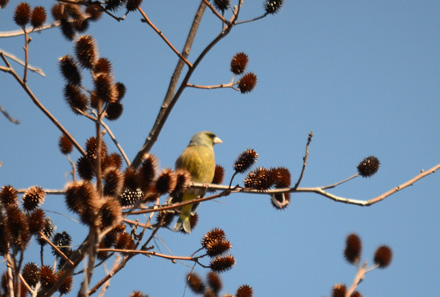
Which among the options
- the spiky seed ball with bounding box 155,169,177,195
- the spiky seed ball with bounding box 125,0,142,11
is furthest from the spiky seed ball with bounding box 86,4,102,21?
the spiky seed ball with bounding box 155,169,177,195

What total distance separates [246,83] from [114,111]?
1.04 m

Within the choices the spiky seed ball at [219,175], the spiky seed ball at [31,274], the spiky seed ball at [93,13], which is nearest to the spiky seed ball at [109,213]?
the spiky seed ball at [31,274]

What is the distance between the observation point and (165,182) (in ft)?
11.5

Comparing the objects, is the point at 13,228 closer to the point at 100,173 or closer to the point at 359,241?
the point at 100,173

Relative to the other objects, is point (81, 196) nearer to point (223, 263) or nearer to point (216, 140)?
point (223, 263)

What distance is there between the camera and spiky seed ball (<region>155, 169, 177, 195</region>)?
11.5 ft

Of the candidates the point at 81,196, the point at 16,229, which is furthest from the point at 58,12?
the point at 81,196

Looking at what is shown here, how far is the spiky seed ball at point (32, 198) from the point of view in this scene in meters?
3.47

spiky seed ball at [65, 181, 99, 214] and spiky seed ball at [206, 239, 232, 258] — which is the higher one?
spiky seed ball at [206, 239, 232, 258]

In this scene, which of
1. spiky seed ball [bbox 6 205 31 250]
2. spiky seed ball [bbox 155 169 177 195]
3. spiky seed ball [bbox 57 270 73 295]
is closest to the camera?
spiky seed ball [bbox 6 205 31 250]

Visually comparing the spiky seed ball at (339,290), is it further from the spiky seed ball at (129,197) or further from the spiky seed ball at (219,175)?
the spiky seed ball at (219,175)

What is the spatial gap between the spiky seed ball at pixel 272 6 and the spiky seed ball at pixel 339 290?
202 cm

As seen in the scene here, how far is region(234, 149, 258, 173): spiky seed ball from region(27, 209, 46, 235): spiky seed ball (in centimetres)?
131

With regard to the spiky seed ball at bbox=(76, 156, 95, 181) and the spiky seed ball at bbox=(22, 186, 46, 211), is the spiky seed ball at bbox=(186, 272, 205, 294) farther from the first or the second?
the spiky seed ball at bbox=(22, 186, 46, 211)
